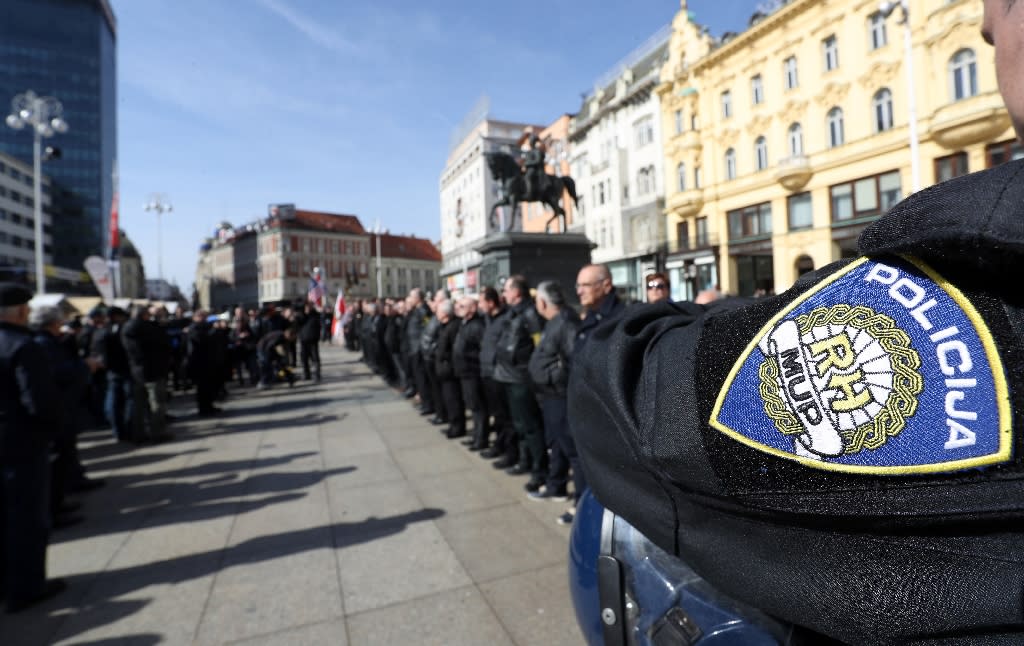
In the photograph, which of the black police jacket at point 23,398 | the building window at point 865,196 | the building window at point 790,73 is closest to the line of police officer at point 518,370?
the black police jacket at point 23,398

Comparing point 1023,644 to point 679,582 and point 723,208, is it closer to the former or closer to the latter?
point 679,582

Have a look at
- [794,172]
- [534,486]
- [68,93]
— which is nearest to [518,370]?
[534,486]

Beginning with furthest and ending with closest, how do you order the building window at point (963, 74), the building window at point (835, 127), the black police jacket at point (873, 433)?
the building window at point (835, 127) → the building window at point (963, 74) → the black police jacket at point (873, 433)

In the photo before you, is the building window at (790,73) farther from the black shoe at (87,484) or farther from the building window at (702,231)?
the black shoe at (87,484)

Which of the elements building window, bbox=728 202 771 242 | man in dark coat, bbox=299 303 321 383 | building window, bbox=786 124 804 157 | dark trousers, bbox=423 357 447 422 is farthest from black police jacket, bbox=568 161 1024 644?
building window, bbox=728 202 771 242

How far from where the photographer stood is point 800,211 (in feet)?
87.3

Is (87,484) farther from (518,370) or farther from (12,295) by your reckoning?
(518,370)

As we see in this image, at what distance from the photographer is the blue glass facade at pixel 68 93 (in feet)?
247

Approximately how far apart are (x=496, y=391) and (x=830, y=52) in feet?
87.6

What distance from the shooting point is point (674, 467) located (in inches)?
32.4

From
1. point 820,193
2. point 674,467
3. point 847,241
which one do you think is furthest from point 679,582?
point 820,193

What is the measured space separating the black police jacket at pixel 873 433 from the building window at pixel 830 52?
1164 inches

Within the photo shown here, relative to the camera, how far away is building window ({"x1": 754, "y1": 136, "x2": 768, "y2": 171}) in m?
27.9

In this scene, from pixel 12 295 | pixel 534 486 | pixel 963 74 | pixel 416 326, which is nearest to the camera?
pixel 12 295
